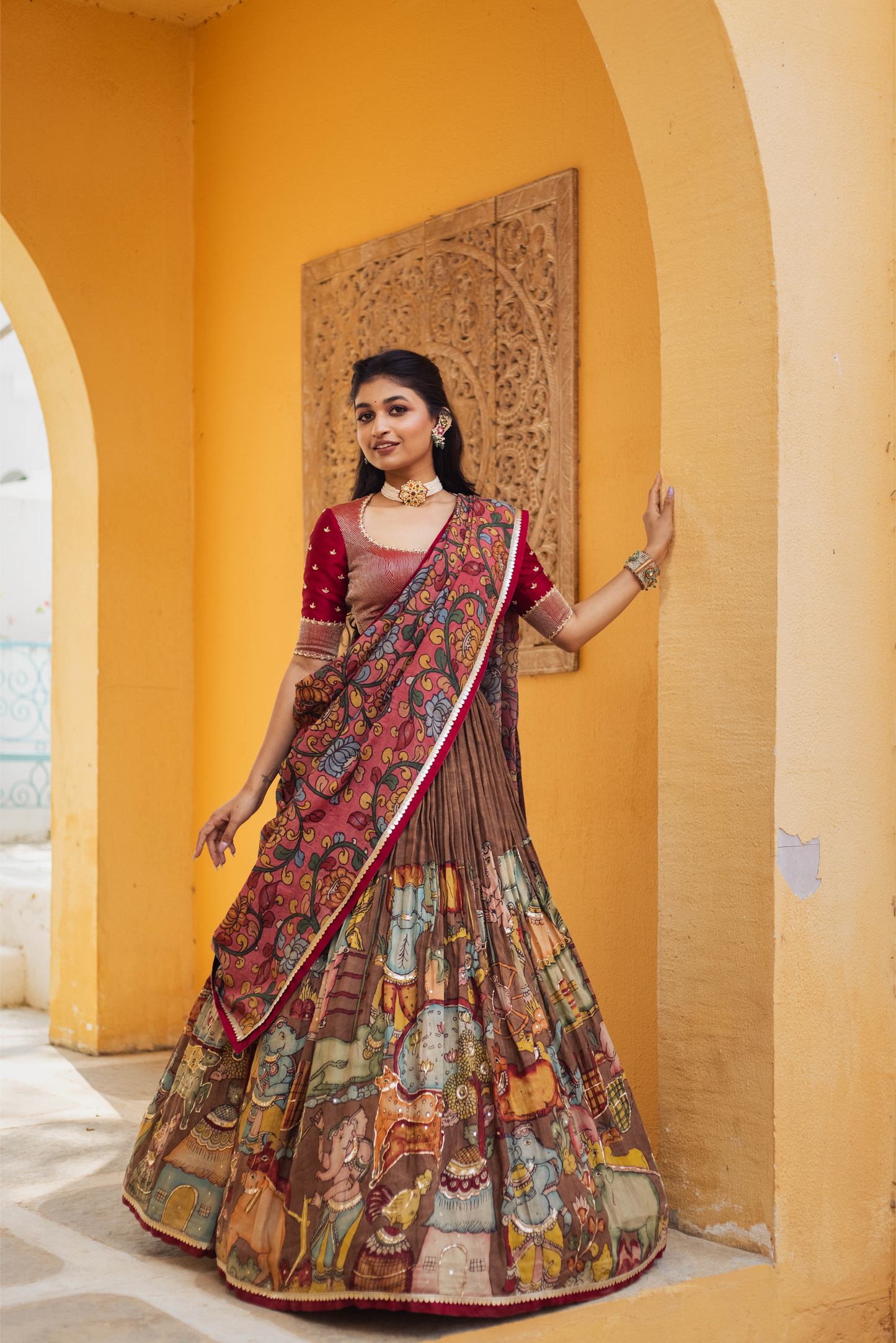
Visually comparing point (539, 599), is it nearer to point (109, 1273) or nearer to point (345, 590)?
point (345, 590)

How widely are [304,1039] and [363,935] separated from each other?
7.6 inches

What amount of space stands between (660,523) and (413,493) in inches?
18.3

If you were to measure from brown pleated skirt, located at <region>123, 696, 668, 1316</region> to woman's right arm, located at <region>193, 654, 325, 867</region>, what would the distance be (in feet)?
0.88

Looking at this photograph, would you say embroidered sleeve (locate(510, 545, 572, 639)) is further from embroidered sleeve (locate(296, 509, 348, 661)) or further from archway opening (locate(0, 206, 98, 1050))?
archway opening (locate(0, 206, 98, 1050))

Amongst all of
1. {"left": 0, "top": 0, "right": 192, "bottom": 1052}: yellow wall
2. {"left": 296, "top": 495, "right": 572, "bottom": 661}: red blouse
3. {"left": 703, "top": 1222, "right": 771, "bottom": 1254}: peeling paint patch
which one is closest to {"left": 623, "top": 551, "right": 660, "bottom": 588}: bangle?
→ {"left": 296, "top": 495, "right": 572, "bottom": 661}: red blouse

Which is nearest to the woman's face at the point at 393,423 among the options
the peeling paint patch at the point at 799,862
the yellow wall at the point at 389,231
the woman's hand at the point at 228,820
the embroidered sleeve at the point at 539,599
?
the embroidered sleeve at the point at 539,599

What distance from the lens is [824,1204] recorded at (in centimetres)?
257

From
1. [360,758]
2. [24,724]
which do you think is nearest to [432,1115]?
[360,758]

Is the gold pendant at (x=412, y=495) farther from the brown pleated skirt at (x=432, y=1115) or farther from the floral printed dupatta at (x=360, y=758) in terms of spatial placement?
the brown pleated skirt at (x=432, y=1115)

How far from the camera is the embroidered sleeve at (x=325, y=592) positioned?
2.62 m

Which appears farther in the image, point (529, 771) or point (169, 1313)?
point (529, 771)

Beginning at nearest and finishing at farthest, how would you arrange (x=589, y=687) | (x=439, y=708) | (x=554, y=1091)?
(x=554, y=1091) < (x=439, y=708) < (x=589, y=687)

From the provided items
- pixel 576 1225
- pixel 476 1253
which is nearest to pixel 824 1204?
pixel 576 1225

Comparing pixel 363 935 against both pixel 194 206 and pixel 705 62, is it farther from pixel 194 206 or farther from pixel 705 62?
pixel 194 206
